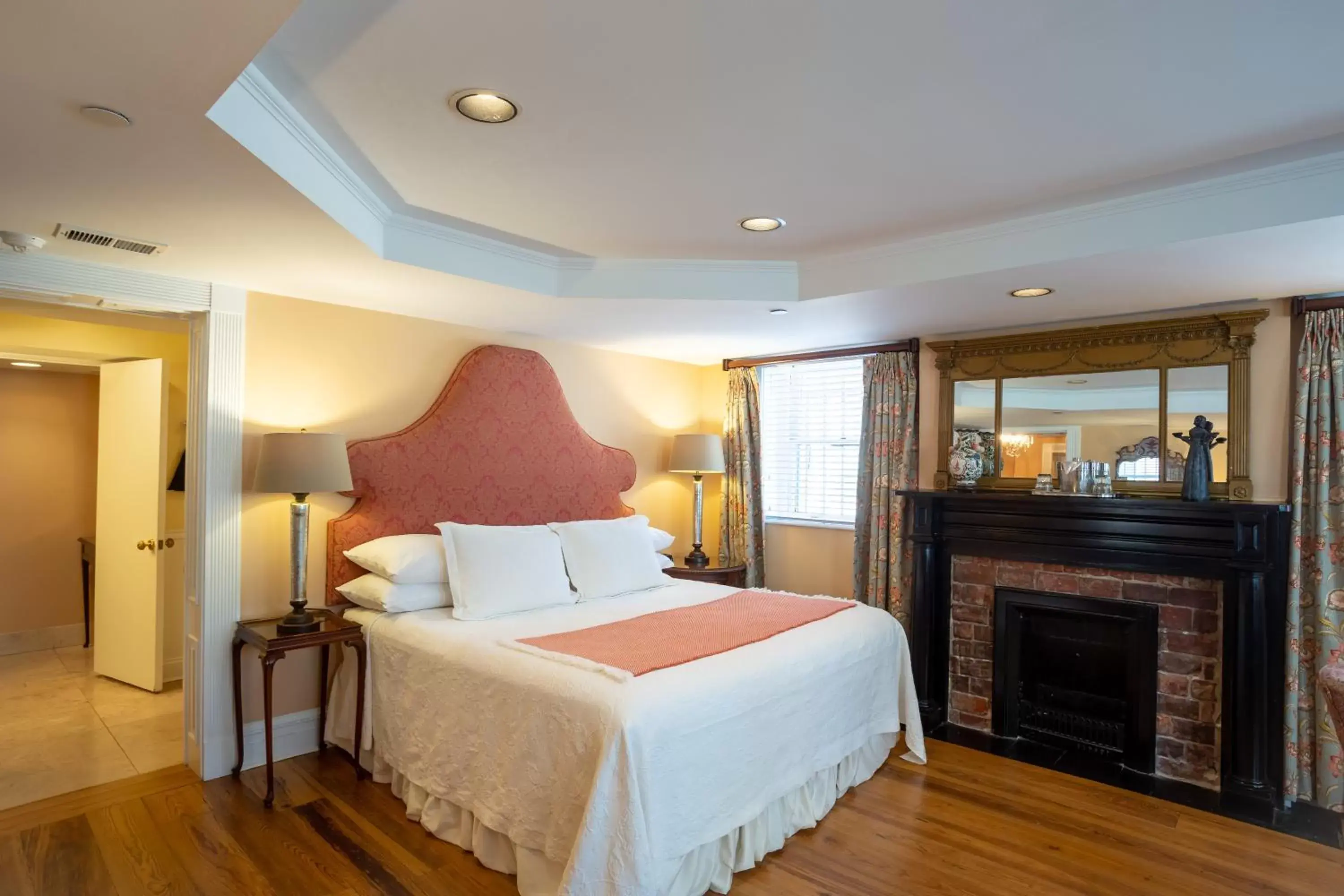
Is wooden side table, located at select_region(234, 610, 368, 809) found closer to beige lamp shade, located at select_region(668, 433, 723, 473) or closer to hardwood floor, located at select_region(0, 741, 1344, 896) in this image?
hardwood floor, located at select_region(0, 741, 1344, 896)

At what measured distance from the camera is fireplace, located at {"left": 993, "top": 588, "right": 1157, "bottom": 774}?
344cm

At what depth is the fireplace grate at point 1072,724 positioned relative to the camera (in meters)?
3.54

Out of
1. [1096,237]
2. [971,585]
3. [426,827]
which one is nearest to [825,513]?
[971,585]

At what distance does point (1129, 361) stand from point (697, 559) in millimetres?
2703

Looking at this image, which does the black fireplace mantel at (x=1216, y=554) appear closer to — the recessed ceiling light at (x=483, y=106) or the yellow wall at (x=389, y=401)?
the yellow wall at (x=389, y=401)

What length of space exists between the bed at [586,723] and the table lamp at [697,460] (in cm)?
100

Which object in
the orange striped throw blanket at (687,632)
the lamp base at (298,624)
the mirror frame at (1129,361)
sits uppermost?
the mirror frame at (1129,361)

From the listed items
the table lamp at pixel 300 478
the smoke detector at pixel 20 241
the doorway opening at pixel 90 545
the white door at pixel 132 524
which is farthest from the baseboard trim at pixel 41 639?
the smoke detector at pixel 20 241

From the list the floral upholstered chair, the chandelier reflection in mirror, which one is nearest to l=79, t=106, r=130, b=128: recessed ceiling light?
the floral upholstered chair

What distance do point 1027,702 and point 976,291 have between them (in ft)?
7.00

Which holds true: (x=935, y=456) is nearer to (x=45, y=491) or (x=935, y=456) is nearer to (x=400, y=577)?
(x=400, y=577)

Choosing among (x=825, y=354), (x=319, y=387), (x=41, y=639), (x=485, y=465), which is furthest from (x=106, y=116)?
(x=41, y=639)

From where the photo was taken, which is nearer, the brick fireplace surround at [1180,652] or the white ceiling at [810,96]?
the white ceiling at [810,96]

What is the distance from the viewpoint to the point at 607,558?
12.8ft
